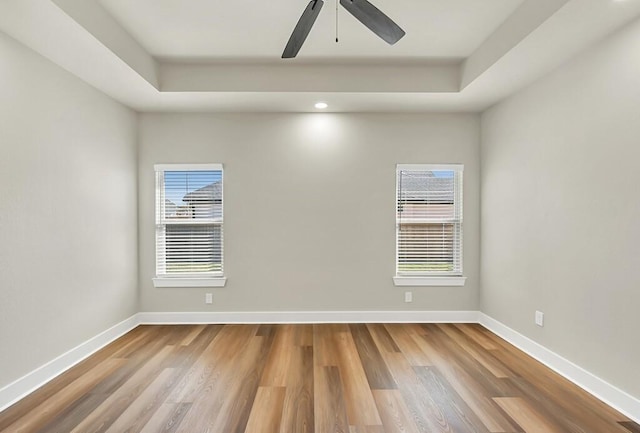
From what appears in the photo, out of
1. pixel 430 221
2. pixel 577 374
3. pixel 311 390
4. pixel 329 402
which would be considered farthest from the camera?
pixel 430 221

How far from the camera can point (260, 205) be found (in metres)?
4.46

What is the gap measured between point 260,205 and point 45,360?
2556 mm

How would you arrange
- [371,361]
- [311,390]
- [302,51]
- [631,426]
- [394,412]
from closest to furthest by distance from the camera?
1. [631,426]
2. [394,412]
3. [311,390]
4. [371,361]
5. [302,51]

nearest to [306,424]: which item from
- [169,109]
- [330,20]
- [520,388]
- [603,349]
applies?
[520,388]

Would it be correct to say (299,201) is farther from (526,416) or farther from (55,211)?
(526,416)

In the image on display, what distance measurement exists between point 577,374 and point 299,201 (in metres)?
3.23

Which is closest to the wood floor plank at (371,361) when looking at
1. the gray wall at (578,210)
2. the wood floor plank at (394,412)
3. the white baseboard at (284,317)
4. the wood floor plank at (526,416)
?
the wood floor plank at (394,412)

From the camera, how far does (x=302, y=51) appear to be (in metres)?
3.46

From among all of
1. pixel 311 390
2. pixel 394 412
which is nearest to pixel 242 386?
pixel 311 390

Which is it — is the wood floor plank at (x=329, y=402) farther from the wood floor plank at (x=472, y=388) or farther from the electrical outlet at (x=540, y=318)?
the electrical outlet at (x=540, y=318)

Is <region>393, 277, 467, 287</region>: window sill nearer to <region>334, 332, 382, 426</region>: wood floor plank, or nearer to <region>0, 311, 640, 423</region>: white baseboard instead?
<region>0, 311, 640, 423</region>: white baseboard

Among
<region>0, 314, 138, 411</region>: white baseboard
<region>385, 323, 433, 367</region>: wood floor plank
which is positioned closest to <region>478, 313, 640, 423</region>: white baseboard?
<region>385, 323, 433, 367</region>: wood floor plank

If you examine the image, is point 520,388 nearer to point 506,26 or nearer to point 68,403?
point 506,26

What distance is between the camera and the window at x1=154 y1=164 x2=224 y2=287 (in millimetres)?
4488
